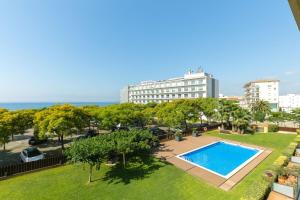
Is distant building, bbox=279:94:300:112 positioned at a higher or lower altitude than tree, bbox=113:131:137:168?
higher

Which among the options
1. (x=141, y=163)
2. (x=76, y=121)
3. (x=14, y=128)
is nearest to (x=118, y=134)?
(x=141, y=163)

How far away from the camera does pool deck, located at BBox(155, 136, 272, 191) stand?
14.1m

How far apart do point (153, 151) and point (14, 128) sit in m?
16.2

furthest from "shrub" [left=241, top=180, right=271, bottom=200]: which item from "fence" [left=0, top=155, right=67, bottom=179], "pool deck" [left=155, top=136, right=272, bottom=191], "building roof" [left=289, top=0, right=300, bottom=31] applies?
"fence" [left=0, top=155, right=67, bottom=179]

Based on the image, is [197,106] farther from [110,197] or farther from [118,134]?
[110,197]

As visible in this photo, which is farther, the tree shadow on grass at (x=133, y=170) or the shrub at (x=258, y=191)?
the tree shadow on grass at (x=133, y=170)

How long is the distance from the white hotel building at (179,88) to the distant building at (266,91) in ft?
76.6

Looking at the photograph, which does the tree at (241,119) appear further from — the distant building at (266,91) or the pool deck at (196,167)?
the distant building at (266,91)

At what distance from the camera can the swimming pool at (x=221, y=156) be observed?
59.2 feet

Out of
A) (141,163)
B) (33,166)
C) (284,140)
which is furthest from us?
(284,140)

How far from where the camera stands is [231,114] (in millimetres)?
33469

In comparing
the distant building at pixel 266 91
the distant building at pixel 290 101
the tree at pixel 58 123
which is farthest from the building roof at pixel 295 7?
the distant building at pixel 290 101

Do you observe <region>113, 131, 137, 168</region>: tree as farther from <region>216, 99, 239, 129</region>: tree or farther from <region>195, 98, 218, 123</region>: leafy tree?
<region>195, 98, 218, 123</region>: leafy tree

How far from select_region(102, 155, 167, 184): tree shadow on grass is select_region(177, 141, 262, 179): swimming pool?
3.89 m
